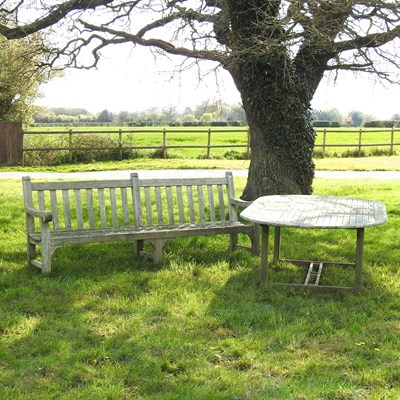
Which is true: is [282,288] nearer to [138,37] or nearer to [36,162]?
[138,37]

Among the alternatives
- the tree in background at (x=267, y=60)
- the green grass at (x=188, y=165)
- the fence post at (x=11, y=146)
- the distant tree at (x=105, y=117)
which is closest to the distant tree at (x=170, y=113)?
the tree in background at (x=267, y=60)

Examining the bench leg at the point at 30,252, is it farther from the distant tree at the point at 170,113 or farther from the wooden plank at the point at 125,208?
the distant tree at the point at 170,113

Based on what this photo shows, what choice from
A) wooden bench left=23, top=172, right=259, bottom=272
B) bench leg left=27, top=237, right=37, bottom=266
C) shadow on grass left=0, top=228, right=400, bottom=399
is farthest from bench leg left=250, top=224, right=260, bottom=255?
bench leg left=27, top=237, right=37, bottom=266

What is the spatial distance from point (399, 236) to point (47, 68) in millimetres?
7852

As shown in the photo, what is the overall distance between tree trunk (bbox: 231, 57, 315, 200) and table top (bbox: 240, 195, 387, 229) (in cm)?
305

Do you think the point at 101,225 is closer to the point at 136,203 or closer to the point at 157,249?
the point at 136,203

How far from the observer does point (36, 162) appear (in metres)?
21.6

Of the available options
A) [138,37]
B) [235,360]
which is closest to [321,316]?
[235,360]

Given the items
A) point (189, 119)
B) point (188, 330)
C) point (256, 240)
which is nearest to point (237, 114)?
point (256, 240)

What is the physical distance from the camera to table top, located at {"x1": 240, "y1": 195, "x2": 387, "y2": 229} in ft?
17.3

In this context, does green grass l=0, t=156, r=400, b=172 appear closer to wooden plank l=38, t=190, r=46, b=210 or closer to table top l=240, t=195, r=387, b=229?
table top l=240, t=195, r=387, b=229

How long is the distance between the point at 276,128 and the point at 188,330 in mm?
5864

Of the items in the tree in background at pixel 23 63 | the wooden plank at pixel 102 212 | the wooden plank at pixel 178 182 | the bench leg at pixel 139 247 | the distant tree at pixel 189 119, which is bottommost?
the bench leg at pixel 139 247

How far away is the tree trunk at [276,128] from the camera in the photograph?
9.70 meters
